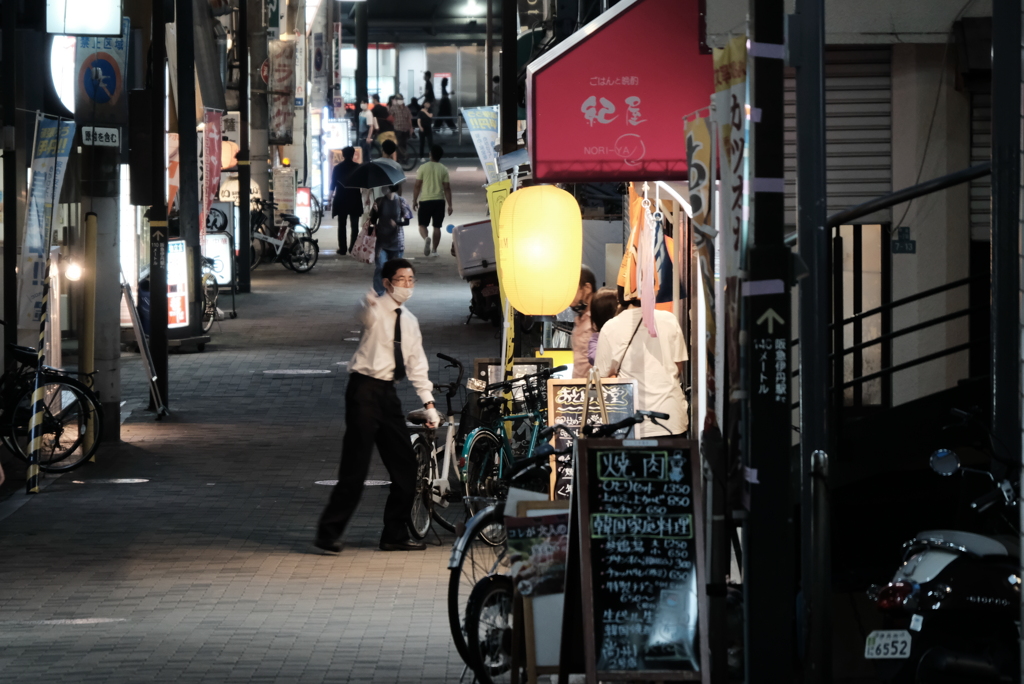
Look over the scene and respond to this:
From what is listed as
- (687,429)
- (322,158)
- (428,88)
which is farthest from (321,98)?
(687,429)

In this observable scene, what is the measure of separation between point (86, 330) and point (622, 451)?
28.9ft

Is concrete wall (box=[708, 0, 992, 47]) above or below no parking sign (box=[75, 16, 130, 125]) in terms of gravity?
below

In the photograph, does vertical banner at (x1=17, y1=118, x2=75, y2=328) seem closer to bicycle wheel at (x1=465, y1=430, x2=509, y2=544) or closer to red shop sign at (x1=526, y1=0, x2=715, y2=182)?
bicycle wheel at (x1=465, y1=430, x2=509, y2=544)

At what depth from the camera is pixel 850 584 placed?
9.63 meters

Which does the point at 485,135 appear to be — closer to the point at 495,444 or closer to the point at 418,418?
the point at 495,444

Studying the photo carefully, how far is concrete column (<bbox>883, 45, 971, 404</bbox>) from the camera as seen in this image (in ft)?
33.7

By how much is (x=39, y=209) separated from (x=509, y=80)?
5.02 meters

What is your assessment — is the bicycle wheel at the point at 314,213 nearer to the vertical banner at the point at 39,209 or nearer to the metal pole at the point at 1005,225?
the vertical banner at the point at 39,209

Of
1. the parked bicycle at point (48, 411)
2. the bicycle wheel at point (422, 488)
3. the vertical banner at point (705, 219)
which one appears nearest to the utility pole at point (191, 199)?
the parked bicycle at point (48, 411)

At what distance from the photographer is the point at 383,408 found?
10672mm

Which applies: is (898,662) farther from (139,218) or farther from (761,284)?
(139,218)

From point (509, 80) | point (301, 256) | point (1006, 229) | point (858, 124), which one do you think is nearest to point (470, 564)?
point (1006, 229)

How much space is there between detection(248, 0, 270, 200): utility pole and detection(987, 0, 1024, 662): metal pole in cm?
2586

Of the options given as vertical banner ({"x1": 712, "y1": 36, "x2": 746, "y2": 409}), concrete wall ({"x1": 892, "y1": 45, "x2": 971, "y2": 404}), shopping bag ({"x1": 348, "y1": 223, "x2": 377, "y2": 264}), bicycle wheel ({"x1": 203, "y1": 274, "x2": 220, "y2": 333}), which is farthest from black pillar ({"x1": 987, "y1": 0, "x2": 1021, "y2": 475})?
shopping bag ({"x1": 348, "y1": 223, "x2": 377, "y2": 264})
